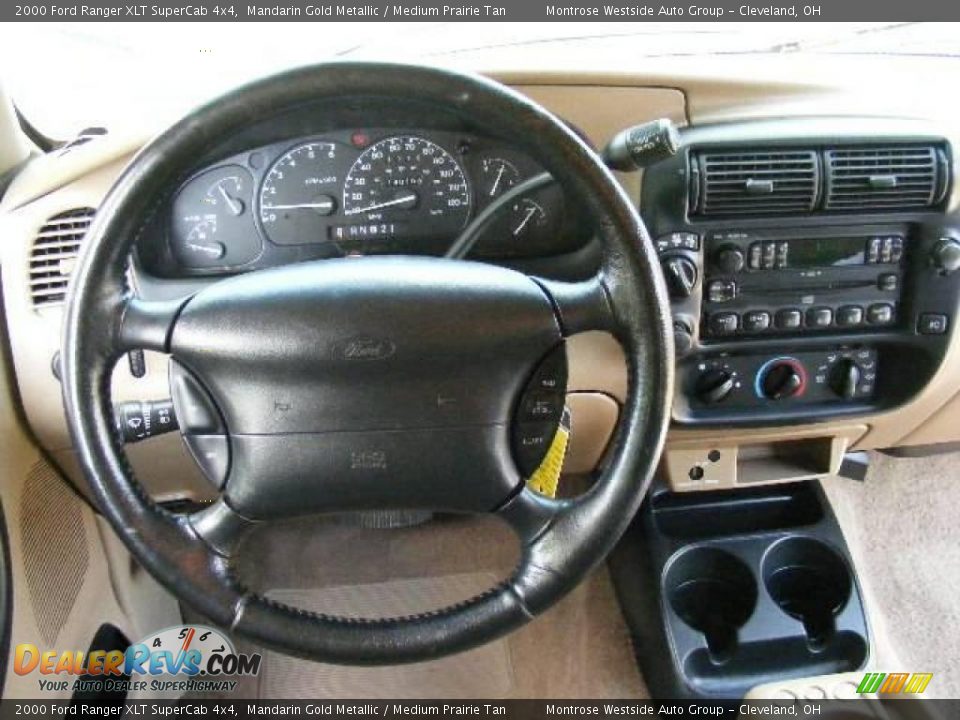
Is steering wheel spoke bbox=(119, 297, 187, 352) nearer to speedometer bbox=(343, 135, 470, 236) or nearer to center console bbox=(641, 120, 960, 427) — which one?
speedometer bbox=(343, 135, 470, 236)

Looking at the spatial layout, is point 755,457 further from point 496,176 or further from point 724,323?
point 496,176

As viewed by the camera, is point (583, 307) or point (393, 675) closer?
point (583, 307)

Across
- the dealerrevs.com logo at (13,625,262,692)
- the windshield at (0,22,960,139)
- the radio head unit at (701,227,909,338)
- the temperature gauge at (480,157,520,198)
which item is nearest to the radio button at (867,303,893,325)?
the radio head unit at (701,227,909,338)

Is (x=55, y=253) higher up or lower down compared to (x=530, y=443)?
higher up

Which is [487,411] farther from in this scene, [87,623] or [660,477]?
[87,623]

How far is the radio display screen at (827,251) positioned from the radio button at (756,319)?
0.08 metres

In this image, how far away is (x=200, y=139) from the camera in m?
0.75

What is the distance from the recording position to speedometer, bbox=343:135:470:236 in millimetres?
1097

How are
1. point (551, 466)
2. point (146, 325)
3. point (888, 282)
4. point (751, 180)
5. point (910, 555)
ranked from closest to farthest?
point (146, 325) → point (551, 466) → point (751, 180) → point (888, 282) → point (910, 555)

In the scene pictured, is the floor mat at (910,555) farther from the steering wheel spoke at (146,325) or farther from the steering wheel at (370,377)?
the steering wheel spoke at (146,325)

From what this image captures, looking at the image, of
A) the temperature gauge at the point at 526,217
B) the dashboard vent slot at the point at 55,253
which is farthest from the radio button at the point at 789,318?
the dashboard vent slot at the point at 55,253

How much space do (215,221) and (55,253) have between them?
208 millimetres

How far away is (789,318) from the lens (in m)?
1.18
